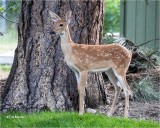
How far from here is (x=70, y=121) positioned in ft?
23.2

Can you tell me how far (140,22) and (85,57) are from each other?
703 cm

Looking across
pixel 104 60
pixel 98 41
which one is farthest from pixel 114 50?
pixel 98 41

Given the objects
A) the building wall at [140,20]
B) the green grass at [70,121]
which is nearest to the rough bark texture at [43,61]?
the green grass at [70,121]

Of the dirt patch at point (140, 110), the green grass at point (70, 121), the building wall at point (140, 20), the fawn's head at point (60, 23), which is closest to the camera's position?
the green grass at point (70, 121)

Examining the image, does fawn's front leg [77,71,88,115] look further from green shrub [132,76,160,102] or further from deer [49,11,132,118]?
green shrub [132,76,160,102]

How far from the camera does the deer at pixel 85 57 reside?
737cm

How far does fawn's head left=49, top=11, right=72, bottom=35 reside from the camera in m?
7.26

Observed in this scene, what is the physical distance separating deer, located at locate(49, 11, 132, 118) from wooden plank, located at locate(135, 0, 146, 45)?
6650mm

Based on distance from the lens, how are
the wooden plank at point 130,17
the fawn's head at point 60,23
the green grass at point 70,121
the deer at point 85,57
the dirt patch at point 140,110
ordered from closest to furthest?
the green grass at point 70,121
the fawn's head at point 60,23
the deer at point 85,57
the dirt patch at point 140,110
the wooden plank at point 130,17

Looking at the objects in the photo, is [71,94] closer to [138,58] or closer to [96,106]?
[96,106]

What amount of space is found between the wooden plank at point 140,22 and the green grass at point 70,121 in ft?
23.2

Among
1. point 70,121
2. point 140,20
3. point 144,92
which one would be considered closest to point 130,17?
point 140,20

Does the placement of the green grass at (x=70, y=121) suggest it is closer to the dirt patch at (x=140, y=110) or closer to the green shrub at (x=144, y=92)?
the dirt patch at (x=140, y=110)

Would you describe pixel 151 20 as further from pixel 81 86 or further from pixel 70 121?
pixel 70 121
